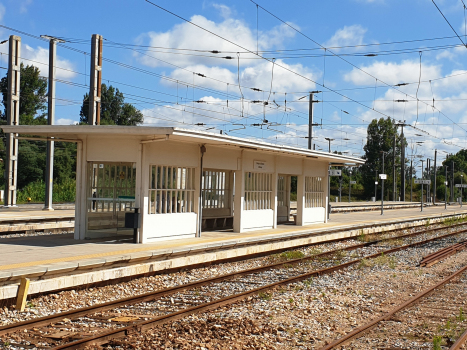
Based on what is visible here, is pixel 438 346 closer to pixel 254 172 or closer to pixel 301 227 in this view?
pixel 254 172

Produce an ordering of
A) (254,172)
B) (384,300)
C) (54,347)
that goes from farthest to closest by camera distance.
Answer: (254,172) < (384,300) < (54,347)

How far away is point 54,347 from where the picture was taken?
5.91 metres

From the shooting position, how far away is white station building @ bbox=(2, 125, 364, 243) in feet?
41.1

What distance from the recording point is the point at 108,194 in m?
14.0

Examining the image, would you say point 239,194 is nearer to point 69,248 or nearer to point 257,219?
point 257,219

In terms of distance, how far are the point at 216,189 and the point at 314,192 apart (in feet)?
15.2

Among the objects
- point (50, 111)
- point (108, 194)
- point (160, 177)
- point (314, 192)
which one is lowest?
point (108, 194)

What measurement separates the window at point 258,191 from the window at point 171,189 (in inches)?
107

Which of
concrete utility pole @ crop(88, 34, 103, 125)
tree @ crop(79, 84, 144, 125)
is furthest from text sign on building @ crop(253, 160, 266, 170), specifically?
→ tree @ crop(79, 84, 144, 125)

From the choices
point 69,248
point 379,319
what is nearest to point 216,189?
point 69,248

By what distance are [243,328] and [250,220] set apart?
9.90 m

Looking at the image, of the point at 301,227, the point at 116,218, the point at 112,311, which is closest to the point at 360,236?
the point at 301,227

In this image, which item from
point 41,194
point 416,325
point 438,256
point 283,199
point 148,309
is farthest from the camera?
point 41,194

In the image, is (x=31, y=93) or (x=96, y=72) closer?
(x=96, y=72)
